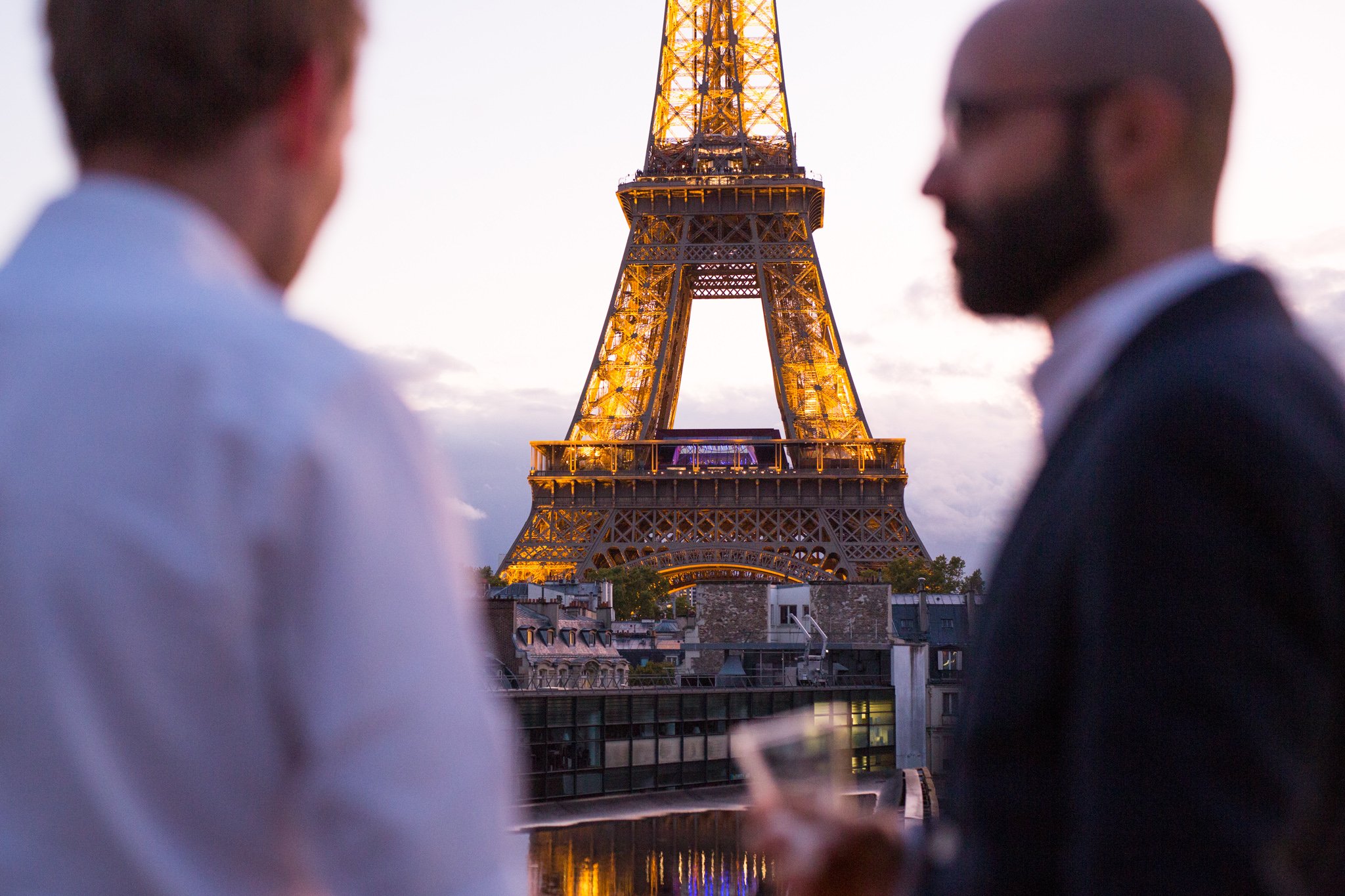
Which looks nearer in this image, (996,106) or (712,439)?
(996,106)

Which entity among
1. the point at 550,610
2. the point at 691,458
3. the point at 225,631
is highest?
the point at 691,458

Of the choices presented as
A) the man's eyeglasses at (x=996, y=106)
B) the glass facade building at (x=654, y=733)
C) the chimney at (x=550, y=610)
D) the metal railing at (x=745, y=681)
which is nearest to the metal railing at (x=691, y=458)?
the metal railing at (x=745, y=681)

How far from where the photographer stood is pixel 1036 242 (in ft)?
6.76

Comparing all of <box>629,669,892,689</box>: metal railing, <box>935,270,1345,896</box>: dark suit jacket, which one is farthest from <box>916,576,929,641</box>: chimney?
<box>935,270,1345,896</box>: dark suit jacket

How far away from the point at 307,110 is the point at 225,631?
25.6 inches

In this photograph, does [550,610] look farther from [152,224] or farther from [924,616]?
[152,224]

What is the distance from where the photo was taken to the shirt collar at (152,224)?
1.56 m

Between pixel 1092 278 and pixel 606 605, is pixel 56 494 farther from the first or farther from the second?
pixel 606 605

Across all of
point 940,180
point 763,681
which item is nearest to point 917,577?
point 763,681

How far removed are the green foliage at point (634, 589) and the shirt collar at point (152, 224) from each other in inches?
2262

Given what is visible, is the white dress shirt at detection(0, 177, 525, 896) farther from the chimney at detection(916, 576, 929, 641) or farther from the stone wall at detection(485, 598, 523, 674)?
the chimney at detection(916, 576, 929, 641)

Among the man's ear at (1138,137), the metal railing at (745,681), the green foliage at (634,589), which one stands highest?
the green foliage at (634,589)

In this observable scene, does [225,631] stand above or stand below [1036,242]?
below

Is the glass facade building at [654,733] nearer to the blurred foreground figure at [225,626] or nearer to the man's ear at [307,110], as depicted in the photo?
the man's ear at [307,110]
